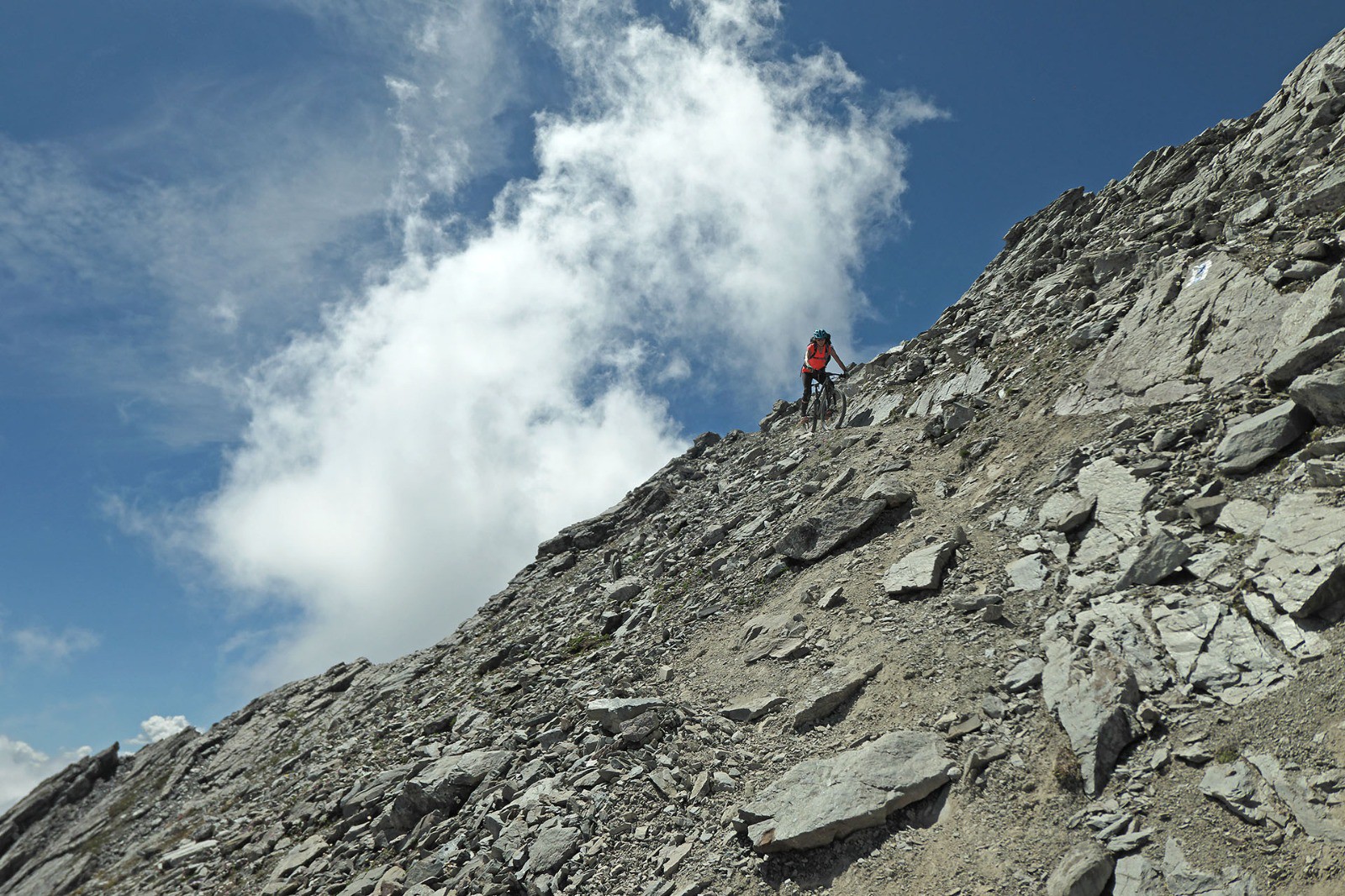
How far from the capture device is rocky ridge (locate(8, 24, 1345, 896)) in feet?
27.8

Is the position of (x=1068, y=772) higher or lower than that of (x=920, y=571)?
lower

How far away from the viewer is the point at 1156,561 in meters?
10.7

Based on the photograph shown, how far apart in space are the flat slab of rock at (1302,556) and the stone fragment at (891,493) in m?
8.29

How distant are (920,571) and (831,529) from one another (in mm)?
4204

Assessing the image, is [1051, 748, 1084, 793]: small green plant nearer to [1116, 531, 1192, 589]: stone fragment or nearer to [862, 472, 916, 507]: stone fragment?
[1116, 531, 1192, 589]: stone fragment

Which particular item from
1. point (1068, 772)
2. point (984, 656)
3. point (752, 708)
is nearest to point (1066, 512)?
point (984, 656)

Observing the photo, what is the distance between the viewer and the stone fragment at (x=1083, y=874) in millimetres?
7609

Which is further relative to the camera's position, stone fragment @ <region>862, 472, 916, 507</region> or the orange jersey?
the orange jersey

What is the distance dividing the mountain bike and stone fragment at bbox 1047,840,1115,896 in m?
21.5

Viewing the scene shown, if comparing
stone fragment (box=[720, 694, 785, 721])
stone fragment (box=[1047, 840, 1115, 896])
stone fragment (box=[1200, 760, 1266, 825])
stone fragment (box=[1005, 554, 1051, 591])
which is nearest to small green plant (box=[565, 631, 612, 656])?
stone fragment (box=[720, 694, 785, 721])

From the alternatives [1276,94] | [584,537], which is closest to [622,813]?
[584,537]

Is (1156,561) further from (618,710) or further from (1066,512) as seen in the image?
(618,710)

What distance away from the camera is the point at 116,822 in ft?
103

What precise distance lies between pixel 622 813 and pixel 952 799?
548 centimetres
